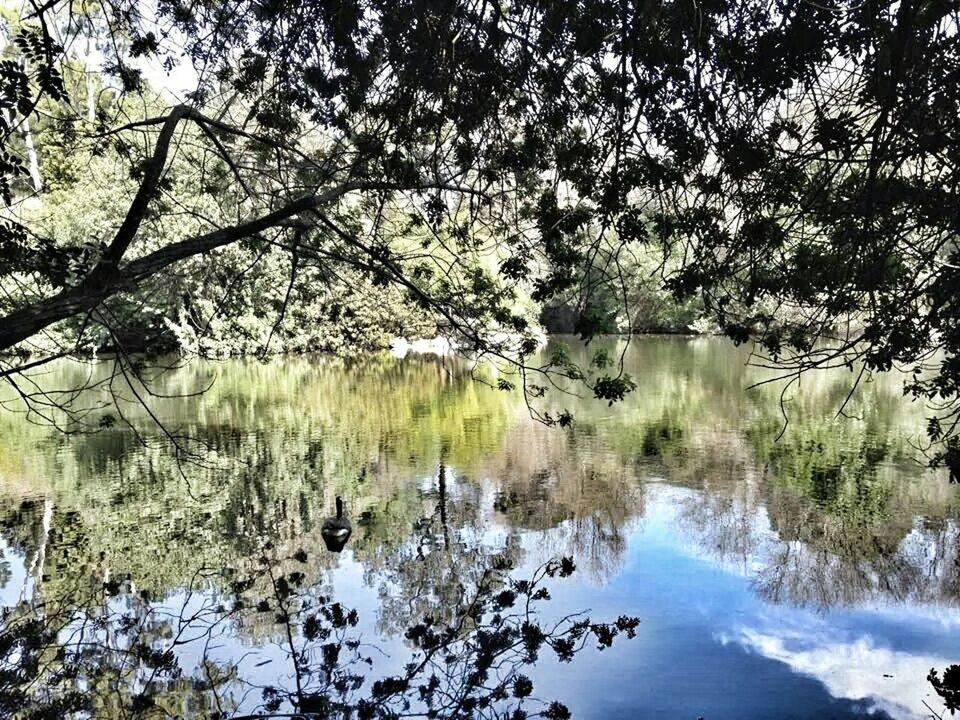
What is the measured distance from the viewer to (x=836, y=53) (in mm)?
3770

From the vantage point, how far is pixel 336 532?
676 centimetres

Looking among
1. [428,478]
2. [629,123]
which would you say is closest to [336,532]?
[428,478]

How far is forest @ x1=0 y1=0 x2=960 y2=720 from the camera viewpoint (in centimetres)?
362

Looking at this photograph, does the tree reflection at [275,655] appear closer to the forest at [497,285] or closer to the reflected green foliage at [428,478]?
the forest at [497,285]

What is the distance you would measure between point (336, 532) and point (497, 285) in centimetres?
246

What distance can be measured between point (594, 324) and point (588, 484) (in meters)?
5.34

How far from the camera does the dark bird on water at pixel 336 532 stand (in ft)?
22.1

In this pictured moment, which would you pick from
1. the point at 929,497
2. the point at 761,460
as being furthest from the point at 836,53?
the point at 761,460

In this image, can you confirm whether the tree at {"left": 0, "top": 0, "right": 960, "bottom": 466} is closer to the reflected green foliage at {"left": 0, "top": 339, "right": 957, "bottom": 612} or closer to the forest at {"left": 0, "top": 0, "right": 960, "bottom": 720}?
the forest at {"left": 0, "top": 0, "right": 960, "bottom": 720}

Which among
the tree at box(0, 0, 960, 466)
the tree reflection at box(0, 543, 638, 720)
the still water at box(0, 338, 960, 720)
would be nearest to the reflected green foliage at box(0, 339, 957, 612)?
the still water at box(0, 338, 960, 720)

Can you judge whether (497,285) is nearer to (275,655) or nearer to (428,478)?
(275,655)

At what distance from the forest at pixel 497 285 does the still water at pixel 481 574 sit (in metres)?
0.04

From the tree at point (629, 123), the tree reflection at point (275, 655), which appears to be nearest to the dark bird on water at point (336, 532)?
the tree reflection at point (275, 655)

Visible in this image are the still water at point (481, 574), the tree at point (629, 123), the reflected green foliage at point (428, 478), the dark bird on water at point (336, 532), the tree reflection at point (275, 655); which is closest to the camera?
the tree at point (629, 123)
